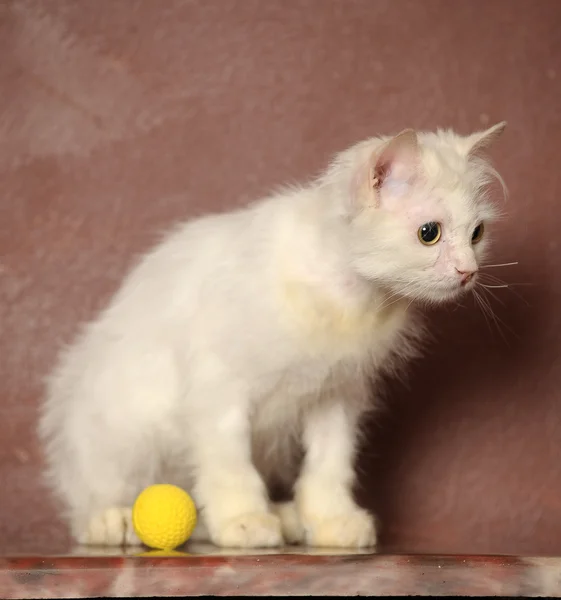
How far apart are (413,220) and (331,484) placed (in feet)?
1.69

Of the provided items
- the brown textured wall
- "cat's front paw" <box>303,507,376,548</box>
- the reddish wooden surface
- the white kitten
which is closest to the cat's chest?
the white kitten

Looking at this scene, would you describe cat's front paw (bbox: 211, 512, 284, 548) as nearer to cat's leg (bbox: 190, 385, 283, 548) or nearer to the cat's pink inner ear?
cat's leg (bbox: 190, 385, 283, 548)

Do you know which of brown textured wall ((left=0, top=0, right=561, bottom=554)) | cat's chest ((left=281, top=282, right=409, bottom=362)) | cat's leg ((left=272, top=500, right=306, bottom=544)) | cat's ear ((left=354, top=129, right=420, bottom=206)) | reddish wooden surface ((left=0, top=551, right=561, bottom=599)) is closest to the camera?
reddish wooden surface ((left=0, top=551, right=561, bottom=599))

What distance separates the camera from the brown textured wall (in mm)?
2240

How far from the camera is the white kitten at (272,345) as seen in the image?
1.56 meters

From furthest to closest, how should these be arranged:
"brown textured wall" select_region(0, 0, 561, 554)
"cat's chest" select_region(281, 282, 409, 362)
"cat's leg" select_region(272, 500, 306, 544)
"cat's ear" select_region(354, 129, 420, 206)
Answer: "brown textured wall" select_region(0, 0, 561, 554), "cat's leg" select_region(272, 500, 306, 544), "cat's chest" select_region(281, 282, 409, 362), "cat's ear" select_region(354, 129, 420, 206)

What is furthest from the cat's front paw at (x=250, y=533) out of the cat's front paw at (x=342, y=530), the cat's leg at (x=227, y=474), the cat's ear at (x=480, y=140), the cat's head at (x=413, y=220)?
the cat's ear at (x=480, y=140)

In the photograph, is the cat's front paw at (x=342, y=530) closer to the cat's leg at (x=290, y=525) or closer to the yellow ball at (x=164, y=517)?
the cat's leg at (x=290, y=525)

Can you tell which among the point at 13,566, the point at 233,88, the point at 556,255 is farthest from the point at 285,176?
the point at 13,566

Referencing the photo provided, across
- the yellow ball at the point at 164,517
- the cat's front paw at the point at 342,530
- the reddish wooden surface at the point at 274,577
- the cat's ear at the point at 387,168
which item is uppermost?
the cat's ear at the point at 387,168

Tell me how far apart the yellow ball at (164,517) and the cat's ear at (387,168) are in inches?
21.1

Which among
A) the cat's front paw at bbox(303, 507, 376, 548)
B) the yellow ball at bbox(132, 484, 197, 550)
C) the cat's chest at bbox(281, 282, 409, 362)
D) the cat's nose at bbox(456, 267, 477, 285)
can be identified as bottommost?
the cat's front paw at bbox(303, 507, 376, 548)

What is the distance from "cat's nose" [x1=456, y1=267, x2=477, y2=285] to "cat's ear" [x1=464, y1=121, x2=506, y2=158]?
23 centimetres

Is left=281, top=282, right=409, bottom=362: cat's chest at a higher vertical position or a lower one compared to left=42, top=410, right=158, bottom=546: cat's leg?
higher
